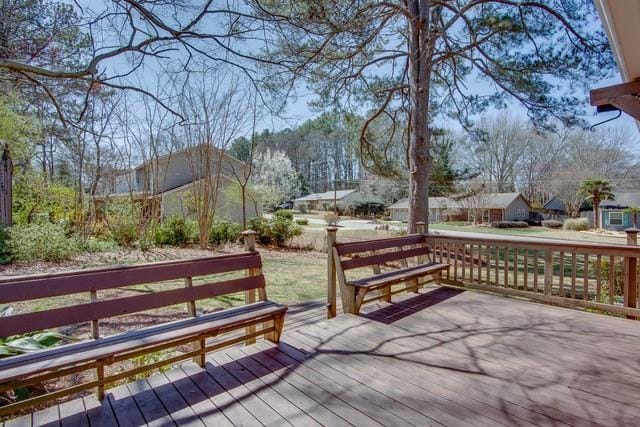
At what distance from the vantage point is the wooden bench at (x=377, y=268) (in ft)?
12.1

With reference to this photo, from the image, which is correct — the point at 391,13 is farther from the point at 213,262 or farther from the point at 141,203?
the point at 141,203

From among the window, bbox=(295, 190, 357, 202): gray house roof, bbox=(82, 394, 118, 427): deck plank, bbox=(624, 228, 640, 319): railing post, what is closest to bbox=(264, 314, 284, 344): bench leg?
bbox=(82, 394, 118, 427): deck plank

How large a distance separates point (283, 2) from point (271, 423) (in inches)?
194

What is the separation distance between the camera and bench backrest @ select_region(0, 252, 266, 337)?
6.49 ft

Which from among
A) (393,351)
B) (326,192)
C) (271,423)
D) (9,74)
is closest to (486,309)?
(393,351)

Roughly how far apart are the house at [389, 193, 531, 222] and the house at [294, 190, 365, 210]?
5.29 metres

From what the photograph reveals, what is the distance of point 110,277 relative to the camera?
2324 millimetres

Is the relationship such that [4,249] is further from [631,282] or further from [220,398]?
[631,282]

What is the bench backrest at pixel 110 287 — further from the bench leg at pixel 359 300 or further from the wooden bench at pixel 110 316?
the bench leg at pixel 359 300

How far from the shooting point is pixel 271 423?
1.89 meters

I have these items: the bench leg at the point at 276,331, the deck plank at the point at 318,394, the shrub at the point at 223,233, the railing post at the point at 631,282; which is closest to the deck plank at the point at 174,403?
the deck plank at the point at 318,394

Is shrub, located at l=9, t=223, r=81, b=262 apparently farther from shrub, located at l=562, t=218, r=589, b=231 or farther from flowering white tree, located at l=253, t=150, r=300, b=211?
shrub, located at l=562, t=218, r=589, b=231

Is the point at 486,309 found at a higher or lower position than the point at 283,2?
lower

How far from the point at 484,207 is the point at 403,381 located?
29872 millimetres
